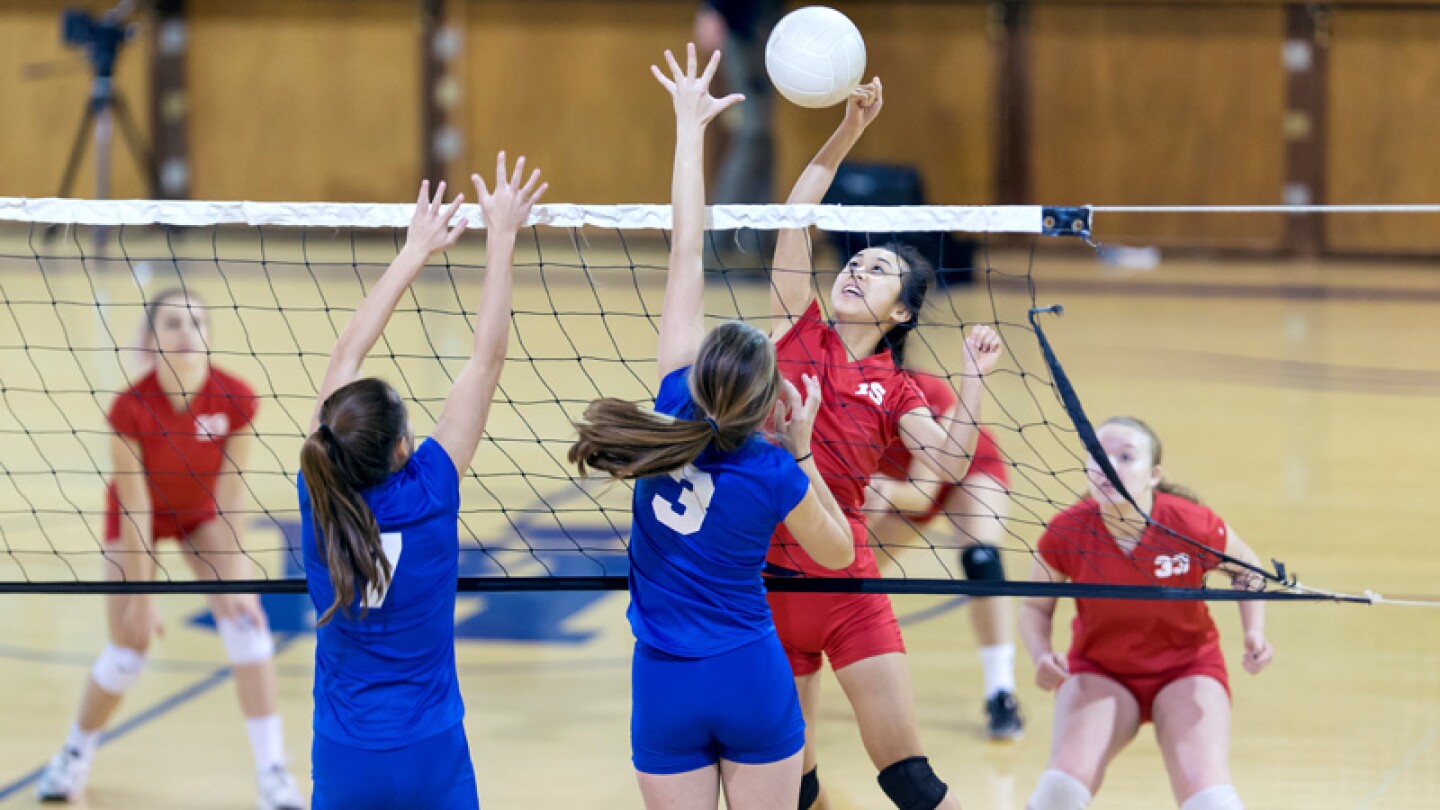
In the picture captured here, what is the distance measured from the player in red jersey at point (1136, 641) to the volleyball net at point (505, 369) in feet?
0.23

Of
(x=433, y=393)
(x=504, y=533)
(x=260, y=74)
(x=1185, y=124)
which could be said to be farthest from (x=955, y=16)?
(x=504, y=533)

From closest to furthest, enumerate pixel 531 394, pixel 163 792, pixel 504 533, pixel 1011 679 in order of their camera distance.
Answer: pixel 163 792 < pixel 1011 679 < pixel 504 533 < pixel 531 394

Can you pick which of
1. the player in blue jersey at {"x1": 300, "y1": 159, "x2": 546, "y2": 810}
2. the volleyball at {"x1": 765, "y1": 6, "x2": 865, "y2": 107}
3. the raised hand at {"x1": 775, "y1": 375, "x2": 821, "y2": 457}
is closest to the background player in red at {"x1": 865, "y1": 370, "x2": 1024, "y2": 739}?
the volleyball at {"x1": 765, "y1": 6, "x2": 865, "y2": 107}

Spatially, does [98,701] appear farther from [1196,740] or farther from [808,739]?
[1196,740]

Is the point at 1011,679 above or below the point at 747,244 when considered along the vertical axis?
below

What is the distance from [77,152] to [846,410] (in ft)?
43.0

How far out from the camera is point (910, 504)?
578 centimetres

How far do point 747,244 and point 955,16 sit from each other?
113 inches

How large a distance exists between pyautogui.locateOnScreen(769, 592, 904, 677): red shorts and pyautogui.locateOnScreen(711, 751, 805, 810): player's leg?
64 centimetres

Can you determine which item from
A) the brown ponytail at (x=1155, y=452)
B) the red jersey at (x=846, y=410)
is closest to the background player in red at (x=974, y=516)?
the brown ponytail at (x=1155, y=452)

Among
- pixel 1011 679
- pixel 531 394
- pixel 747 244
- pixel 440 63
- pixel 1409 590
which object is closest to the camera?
pixel 1011 679

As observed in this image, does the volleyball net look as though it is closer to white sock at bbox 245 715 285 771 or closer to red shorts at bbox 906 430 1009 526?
red shorts at bbox 906 430 1009 526

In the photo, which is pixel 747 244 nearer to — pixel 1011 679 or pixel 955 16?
pixel 955 16

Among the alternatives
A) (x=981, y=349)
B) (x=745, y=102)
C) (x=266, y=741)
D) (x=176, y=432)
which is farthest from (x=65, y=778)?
(x=745, y=102)
